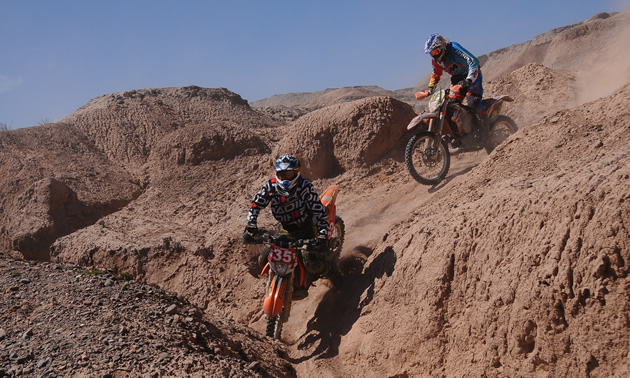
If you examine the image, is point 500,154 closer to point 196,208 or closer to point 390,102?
point 390,102

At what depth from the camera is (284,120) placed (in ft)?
59.5

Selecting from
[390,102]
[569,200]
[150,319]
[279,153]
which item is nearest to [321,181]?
[279,153]

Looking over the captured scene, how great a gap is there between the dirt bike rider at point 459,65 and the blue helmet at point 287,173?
321cm

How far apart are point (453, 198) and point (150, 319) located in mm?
3708

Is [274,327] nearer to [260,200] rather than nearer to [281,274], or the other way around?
[281,274]

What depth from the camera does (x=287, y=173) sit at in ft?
20.4

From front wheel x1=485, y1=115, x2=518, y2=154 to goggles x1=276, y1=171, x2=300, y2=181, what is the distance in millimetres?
4042

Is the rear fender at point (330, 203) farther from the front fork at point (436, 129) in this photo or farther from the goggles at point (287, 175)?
the front fork at point (436, 129)

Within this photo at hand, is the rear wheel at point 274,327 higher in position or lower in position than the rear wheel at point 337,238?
lower

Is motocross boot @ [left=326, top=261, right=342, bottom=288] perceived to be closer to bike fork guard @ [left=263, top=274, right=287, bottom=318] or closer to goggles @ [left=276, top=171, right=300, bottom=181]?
bike fork guard @ [left=263, top=274, right=287, bottom=318]

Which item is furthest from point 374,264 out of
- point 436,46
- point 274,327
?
point 436,46

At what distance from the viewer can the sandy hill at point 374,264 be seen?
4.10 m

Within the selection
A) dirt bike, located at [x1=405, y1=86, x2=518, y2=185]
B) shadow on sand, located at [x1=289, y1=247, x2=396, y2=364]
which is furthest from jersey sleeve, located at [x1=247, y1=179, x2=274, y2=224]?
→ dirt bike, located at [x1=405, y1=86, x2=518, y2=185]

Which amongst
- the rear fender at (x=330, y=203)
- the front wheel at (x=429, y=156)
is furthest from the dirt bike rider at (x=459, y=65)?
the rear fender at (x=330, y=203)
